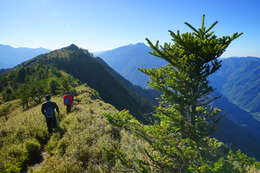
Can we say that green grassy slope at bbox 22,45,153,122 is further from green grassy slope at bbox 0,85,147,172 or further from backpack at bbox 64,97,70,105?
green grassy slope at bbox 0,85,147,172

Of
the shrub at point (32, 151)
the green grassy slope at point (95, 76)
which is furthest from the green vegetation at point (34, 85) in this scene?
the shrub at point (32, 151)

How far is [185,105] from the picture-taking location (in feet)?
13.0

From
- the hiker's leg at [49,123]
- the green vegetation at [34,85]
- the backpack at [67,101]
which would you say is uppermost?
the green vegetation at [34,85]

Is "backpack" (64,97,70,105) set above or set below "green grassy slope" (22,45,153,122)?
below

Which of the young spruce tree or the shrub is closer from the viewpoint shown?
the young spruce tree

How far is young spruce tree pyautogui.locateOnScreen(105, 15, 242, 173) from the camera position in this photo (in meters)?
3.57

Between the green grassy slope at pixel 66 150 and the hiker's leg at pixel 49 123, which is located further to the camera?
the hiker's leg at pixel 49 123

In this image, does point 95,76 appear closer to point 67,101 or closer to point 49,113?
point 67,101

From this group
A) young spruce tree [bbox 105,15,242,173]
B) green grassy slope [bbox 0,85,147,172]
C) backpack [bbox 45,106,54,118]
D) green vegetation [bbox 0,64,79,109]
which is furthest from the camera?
green vegetation [bbox 0,64,79,109]

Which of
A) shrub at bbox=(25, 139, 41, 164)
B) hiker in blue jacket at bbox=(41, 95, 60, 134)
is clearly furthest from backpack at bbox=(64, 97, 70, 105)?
shrub at bbox=(25, 139, 41, 164)

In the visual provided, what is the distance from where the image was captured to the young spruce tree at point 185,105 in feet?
11.7

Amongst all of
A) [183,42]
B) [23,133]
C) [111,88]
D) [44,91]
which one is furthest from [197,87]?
[111,88]

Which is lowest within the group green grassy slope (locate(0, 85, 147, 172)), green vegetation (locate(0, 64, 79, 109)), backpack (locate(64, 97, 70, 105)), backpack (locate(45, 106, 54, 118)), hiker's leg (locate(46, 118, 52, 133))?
green grassy slope (locate(0, 85, 147, 172))

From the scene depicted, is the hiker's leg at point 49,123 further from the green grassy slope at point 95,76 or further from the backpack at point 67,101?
the green grassy slope at point 95,76
